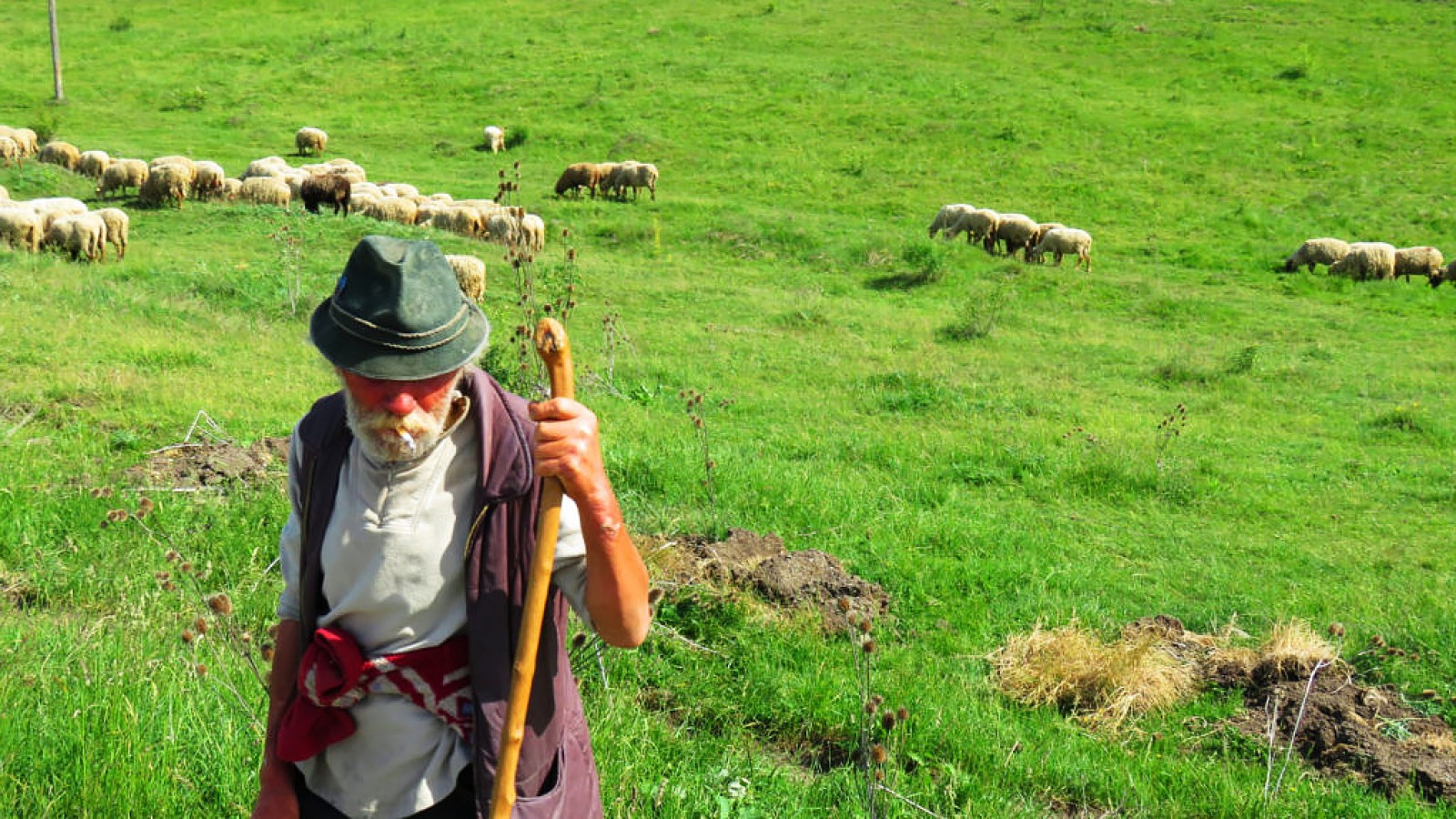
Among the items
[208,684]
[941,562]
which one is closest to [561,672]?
[208,684]

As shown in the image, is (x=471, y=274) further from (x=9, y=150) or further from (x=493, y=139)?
(x=9, y=150)

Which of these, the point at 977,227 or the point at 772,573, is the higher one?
the point at 772,573

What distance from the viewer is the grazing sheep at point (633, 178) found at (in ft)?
90.7

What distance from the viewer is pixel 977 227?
2494 cm

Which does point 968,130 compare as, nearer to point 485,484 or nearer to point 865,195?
point 865,195

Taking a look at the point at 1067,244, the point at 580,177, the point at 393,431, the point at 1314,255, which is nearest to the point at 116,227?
the point at 580,177

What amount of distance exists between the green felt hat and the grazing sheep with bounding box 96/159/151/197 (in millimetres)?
22564

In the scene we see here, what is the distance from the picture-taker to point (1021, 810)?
4.20m

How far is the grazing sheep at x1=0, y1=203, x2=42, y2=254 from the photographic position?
1587 cm

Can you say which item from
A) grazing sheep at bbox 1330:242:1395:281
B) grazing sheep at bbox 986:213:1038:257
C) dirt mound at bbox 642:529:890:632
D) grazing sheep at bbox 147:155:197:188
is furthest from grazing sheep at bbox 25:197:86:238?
grazing sheep at bbox 1330:242:1395:281

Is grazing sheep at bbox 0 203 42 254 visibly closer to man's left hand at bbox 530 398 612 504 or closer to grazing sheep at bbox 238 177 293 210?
grazing sheep at bbox 238 177 293 210

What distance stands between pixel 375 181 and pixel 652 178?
22.0 feet

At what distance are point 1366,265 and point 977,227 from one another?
26.1 ft

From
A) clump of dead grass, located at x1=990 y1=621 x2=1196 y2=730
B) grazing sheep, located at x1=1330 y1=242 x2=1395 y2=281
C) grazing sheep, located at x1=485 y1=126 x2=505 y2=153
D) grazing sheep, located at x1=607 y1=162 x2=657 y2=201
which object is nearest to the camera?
clump of dead grass, located at x1=990 y1=621 x2=1196 y2=730
